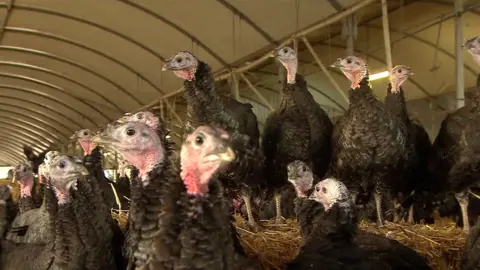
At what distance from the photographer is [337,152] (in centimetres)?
407

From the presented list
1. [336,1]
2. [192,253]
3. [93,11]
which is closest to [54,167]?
[192,253]

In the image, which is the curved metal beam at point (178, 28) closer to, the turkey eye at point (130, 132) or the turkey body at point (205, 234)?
the turkey eye at point (130, 132)

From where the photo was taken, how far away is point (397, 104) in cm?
459

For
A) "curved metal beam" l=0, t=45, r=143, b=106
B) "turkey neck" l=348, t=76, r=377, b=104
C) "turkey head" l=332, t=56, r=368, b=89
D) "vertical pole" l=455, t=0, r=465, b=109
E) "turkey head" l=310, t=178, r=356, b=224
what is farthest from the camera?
"curved metal beam" l=0, t=45, r=143, b=106

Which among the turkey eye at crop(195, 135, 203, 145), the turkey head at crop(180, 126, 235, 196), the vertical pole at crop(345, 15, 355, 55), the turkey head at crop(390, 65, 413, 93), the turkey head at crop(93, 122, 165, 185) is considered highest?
the vertical pole at crop(345, 15, 355, 55)

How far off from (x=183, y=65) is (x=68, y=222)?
136 cm

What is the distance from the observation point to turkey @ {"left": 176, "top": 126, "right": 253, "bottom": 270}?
2061 millimetres

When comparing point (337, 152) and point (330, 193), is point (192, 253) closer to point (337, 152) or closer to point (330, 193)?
point (330, 193)

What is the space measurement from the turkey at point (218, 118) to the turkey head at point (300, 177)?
0.96 ft

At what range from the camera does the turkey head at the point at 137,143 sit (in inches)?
98.9

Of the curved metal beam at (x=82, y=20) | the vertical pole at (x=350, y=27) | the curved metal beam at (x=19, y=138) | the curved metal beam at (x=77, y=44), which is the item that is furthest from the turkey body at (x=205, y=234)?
the curved metal beam at (x=19, y=138)

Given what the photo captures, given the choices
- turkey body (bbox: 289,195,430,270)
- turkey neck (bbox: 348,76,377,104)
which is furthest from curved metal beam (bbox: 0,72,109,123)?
turkey body (bbox: 289,195,430,270)

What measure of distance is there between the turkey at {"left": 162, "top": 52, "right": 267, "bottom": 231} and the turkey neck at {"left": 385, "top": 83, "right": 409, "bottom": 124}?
4.01 ft

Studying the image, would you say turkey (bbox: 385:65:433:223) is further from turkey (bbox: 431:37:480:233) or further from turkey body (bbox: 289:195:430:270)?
turkey body (bbox: 289:195:430:270)
